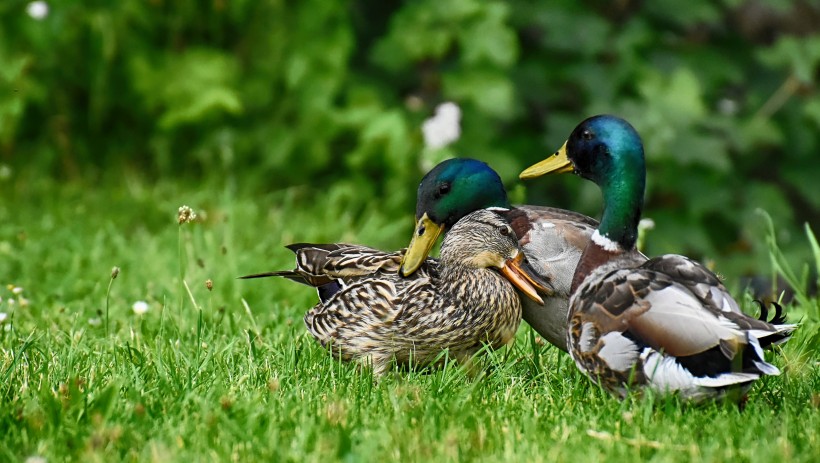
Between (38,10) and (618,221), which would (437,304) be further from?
(38,10)

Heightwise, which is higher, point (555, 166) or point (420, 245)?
point (555, 166)

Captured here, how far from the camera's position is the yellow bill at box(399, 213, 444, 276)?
4.17m

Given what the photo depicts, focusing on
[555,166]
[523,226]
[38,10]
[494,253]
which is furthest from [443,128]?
[38,10]

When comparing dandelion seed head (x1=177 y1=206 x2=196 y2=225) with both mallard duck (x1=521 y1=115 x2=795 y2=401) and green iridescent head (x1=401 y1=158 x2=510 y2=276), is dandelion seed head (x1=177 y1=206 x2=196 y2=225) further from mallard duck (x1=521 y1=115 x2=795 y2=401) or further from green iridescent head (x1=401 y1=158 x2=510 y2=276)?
mallard duck (x1=521 y1=115 x2=795 y2=401)

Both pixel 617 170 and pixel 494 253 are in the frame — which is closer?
pixel 617 170

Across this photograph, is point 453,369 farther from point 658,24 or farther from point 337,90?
point 658,24

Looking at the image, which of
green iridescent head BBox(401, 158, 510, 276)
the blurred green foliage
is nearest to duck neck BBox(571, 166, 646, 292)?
green iridescent head BBox(401, 158, 510, 276)

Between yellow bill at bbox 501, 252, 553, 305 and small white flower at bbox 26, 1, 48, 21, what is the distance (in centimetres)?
376

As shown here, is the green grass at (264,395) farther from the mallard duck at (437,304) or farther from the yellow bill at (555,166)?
the yellow bill at (555,166)

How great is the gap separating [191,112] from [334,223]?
114cm

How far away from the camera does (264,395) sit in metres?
3.59

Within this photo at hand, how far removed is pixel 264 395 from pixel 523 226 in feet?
4.15

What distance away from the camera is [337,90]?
723 cm

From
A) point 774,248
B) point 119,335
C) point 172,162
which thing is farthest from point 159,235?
point 774,248
